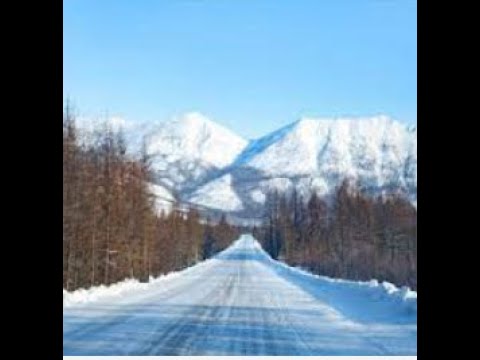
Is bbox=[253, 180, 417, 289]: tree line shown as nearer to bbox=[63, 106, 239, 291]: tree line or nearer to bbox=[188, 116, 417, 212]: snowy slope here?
bbox=[188, 116, 417, 212]: snowy slope

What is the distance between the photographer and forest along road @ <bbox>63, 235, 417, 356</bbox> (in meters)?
5.53

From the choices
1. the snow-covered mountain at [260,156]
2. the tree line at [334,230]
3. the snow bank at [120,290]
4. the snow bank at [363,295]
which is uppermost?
the snow-covered mountain at [260,156]

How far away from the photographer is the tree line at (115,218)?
11859mm

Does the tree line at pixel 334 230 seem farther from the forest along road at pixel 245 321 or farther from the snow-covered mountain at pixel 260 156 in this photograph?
the forest along road at pixel 245 321

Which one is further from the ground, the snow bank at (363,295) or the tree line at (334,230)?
the tree line at (334,230)

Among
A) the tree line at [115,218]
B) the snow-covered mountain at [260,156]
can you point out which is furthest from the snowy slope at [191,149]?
the tree line at [115,218]

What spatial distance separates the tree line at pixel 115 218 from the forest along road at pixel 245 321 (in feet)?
5.04

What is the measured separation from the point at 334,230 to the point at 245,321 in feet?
25.4

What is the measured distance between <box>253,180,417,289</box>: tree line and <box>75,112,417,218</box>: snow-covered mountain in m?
0.81

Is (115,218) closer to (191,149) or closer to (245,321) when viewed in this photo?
(191,149)
